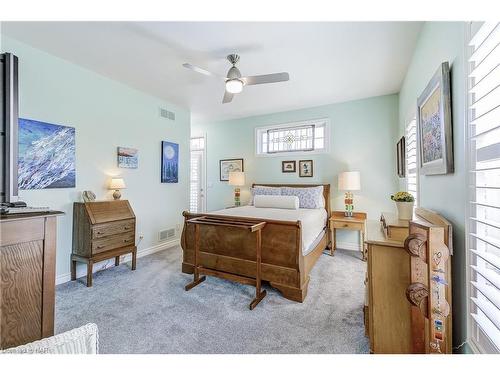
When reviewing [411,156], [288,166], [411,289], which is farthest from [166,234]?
[411,156]

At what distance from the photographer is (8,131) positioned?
Answer: 142cm

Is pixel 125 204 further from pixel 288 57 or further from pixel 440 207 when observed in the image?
pixel 440 207

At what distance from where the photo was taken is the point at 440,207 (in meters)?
1.65

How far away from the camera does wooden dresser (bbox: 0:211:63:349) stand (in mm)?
1154

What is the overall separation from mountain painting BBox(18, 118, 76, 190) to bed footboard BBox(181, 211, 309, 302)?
162 centimetres

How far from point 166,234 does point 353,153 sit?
382 cm

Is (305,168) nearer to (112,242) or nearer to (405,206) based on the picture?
(405,206)

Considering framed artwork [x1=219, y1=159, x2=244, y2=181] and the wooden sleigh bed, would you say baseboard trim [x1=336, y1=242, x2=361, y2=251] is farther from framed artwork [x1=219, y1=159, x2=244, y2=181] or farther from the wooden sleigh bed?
framed artwork [x1=219, y1=159, x2=244, y2=181]

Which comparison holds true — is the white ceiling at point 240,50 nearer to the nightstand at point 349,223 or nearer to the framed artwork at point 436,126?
the framed artwork at point 436,126

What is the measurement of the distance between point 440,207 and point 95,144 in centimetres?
397

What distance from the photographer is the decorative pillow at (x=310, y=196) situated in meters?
3.86

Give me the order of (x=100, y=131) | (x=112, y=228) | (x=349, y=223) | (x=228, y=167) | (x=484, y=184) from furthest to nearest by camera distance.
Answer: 1. (x=228, y=167)
2. (x=349, y=223)
3. (x=100, y=131)
4. (x=112, y=228)
5. (x=484, y=184)

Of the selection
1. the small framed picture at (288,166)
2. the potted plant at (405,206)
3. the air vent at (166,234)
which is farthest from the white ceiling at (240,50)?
the air vent at (166,234)
